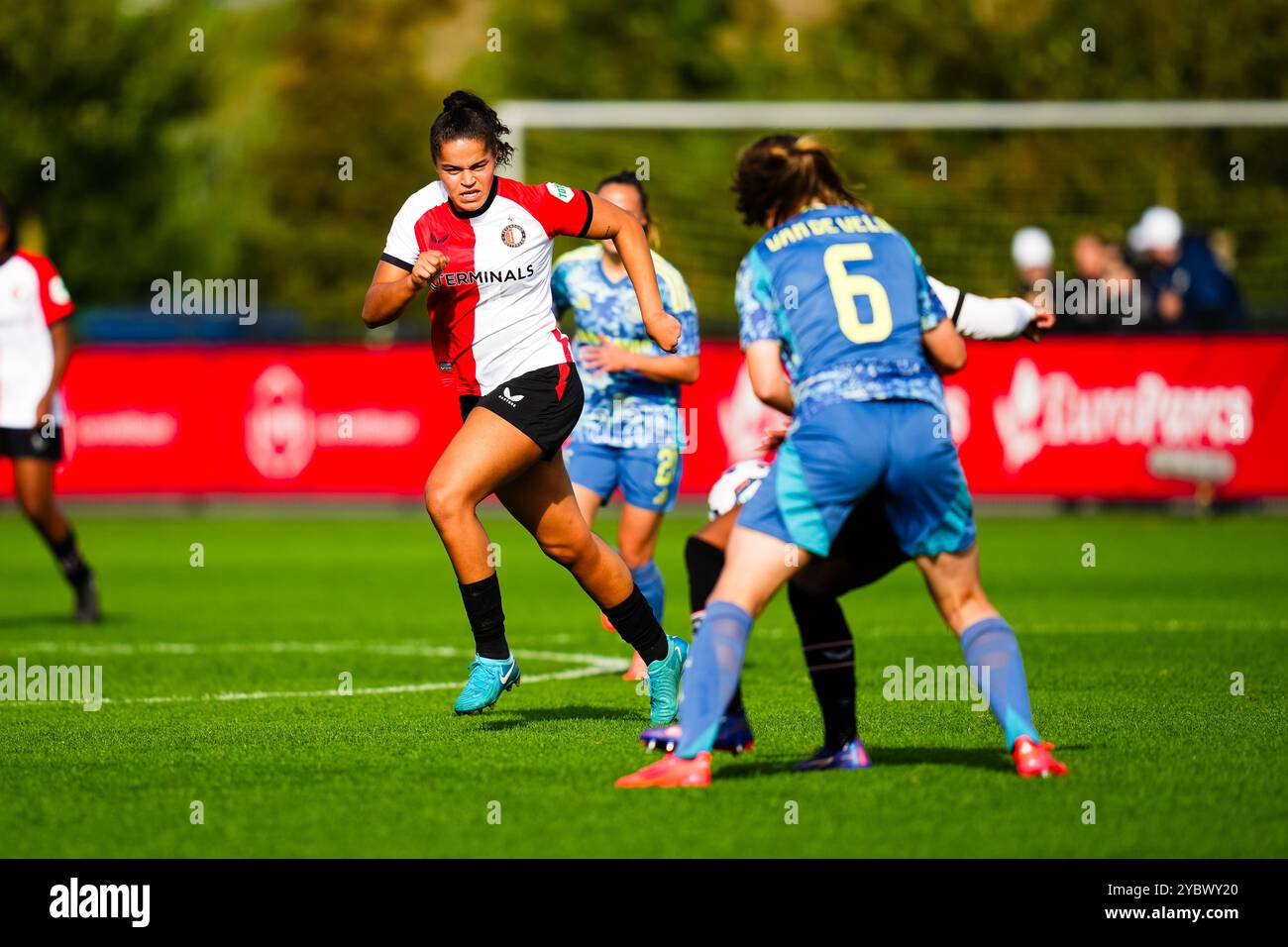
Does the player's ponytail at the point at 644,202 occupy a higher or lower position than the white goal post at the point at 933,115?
lower

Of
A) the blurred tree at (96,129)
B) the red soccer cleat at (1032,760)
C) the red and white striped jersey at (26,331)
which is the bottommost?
the red soccer cleat at (1032,760)

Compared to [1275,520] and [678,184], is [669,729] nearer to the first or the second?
[1275,520]

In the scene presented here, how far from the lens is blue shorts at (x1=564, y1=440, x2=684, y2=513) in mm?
10039

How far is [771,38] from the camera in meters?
54.1

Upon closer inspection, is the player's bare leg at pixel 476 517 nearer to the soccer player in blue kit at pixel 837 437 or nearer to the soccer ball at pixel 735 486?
the soccer ball at pixel 735 486

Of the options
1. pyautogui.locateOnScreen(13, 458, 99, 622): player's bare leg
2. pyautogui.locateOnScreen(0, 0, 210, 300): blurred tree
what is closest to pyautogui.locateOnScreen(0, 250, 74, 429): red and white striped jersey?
pyautogui.locateOnScreen(13, 458, 99, 622): player's bare leg

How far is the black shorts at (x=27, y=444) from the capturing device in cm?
1224

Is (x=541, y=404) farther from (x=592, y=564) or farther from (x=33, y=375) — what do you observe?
(x=33, y=375)

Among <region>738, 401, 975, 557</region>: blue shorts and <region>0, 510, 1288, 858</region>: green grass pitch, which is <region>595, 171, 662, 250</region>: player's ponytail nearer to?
<region>0, 510, 1288, 858</region>: green grass pitch

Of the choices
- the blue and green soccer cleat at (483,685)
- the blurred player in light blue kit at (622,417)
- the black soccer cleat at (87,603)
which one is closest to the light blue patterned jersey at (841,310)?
the blue and green soccer cleat at (483,685)

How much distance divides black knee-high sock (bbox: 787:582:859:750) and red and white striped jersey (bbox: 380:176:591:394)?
5.01 feet

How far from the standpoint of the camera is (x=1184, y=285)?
20656 millimetres

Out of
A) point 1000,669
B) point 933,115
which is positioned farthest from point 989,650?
point 933,115

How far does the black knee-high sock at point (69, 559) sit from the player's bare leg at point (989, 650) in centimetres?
751
